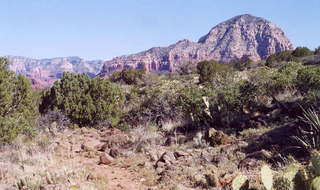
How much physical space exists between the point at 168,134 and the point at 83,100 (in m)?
3.27

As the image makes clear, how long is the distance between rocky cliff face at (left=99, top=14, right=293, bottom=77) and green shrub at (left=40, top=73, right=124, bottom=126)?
110 meters

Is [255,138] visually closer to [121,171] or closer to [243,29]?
[121,171]

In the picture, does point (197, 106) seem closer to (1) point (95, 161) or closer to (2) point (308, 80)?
(2) point (308, 80)

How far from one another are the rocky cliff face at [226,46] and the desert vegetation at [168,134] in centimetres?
11008

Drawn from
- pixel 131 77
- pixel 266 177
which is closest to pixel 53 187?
pixel 266 177

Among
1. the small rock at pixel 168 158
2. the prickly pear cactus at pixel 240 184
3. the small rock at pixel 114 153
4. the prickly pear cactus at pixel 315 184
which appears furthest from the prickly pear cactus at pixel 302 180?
the small rock at pixel 114 153

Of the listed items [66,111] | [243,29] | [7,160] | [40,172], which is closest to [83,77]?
[66,111]

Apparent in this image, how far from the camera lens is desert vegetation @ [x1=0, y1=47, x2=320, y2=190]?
582cm

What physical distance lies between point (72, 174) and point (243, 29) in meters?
134

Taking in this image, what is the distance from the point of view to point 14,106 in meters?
9.36

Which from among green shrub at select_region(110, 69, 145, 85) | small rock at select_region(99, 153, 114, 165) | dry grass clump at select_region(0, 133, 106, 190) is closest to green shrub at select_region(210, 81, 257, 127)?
small rock at select_region(99, 153, 114, 165)

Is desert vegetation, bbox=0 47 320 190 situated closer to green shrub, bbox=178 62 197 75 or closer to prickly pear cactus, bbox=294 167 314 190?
prickly pear cactus, bbox=294 167 314 190

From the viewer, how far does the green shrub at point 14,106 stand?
8445 mm

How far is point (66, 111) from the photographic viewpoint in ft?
37.4
